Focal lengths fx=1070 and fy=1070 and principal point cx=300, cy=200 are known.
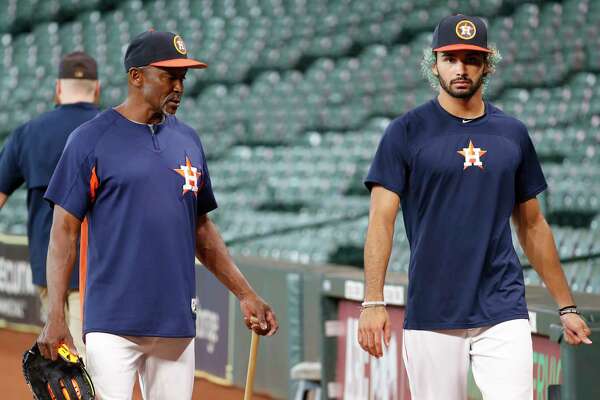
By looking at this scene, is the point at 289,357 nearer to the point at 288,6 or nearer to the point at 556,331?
the point at 556,331

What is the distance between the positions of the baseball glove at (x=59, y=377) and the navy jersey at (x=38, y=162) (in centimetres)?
175

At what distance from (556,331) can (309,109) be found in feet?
30.7

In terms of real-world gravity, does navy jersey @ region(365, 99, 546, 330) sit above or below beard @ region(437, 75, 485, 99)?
below

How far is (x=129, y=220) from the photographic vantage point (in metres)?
3.27

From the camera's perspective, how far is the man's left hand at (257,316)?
3.61m

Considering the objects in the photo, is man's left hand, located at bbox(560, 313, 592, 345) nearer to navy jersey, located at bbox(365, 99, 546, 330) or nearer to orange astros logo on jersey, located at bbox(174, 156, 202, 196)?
navy jersey, located at bbox(365, 99, 546, 330)

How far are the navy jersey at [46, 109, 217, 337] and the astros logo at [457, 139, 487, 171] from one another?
89cm

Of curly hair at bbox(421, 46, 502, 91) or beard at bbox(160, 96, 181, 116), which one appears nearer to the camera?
beard at bbox(160, 96, 181, 116)

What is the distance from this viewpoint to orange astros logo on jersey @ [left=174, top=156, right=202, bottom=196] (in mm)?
3357

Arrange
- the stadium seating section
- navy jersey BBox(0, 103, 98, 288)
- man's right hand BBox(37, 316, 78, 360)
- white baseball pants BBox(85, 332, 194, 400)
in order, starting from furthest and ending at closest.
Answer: the stadium seating section
navy jersey BBox(0, 103, 98, 288)
white baseball pants BBox(85, 332, 194, 400)
man's right hand BBox(37, 316, 78, 360)

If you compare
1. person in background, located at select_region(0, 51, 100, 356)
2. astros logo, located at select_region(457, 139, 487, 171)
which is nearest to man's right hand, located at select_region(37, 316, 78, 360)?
astros logo, located at select_region(457, 139, 487, 171)

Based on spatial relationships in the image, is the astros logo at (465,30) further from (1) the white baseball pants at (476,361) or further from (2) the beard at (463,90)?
(1) the white baseball pants at (476,361)

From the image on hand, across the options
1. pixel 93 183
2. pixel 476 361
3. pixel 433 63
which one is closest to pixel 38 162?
pixel 93 183

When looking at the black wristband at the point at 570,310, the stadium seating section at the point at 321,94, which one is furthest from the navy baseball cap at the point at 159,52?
the stadium seating section at the point at 321,94
